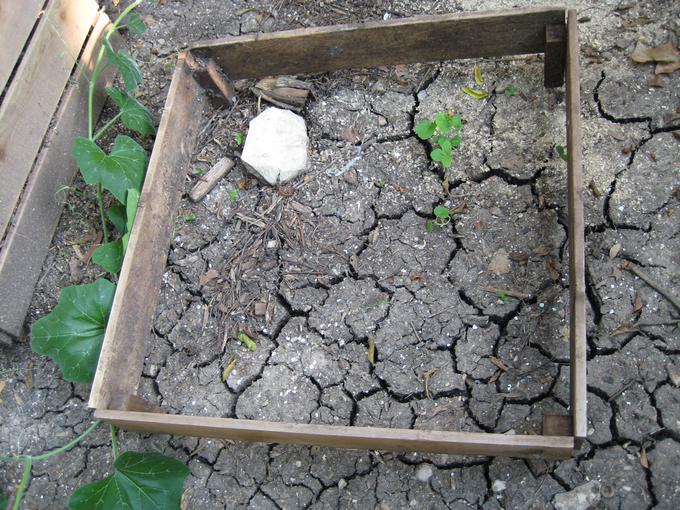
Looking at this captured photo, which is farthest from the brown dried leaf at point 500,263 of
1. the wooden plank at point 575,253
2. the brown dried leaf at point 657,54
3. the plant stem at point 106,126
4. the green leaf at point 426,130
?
the plant stem at point 106,126

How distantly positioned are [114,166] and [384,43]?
133cm

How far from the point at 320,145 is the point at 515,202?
940 mm

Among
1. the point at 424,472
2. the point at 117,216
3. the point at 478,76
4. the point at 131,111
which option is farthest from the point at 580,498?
the point at 131,111

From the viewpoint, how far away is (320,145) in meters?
3.40

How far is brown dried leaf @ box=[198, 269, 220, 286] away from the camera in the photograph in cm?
317

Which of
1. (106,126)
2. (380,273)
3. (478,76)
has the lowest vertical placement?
(380,273)

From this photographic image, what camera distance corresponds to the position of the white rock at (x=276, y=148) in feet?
10.8

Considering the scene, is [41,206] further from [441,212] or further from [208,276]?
[441,212]

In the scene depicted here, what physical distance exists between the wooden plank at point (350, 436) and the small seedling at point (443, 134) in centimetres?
120

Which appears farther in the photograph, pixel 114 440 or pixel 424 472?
pixel 114 440

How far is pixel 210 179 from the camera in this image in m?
3.36

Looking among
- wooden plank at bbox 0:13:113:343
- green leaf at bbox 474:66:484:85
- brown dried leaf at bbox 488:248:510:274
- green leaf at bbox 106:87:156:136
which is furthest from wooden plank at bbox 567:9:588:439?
wooden plank at bbox 0:13:113:343

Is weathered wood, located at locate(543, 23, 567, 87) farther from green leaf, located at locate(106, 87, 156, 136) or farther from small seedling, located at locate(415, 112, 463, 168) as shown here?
green leaf, located at locate(106, 87, 156, 136)

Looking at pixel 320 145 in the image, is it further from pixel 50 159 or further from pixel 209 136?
pixel 50 159
